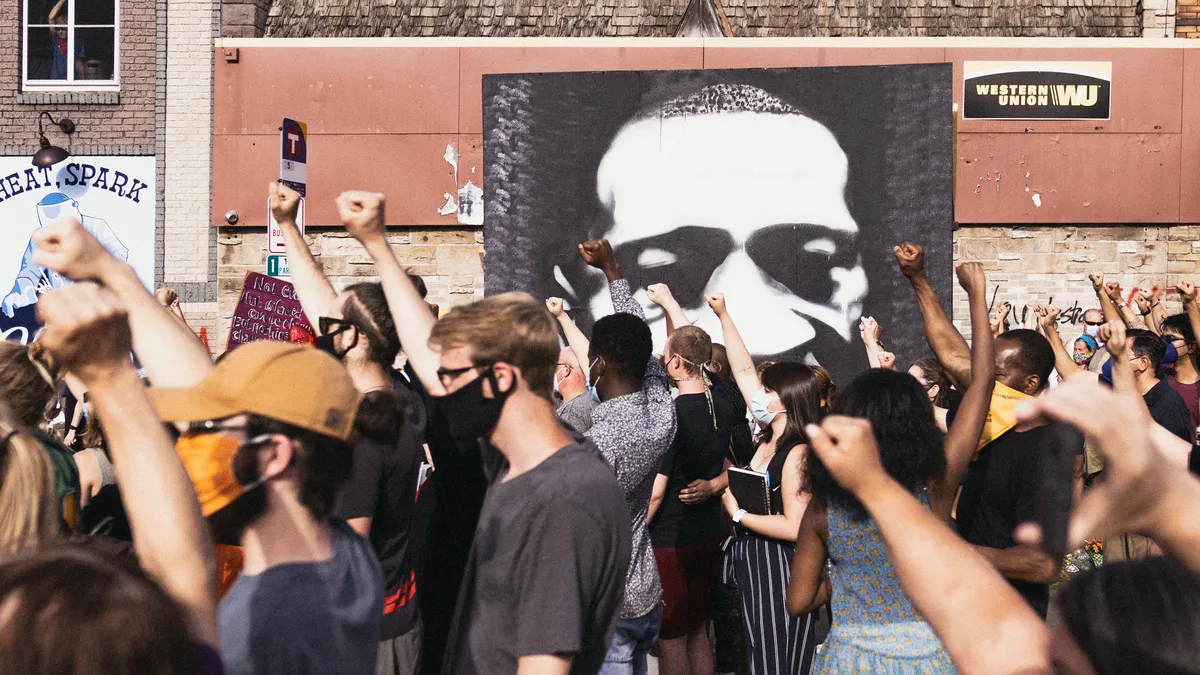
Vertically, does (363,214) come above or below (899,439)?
above

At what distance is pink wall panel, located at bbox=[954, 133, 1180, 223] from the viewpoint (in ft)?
49.6

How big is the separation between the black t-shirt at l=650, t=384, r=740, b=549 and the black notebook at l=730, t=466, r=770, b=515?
2.07 ft

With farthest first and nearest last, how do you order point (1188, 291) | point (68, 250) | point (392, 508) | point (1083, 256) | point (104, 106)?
point (104, 106)
point (1083, 256)
point (1188, 291)
point (392, 508)
point (68, 250)

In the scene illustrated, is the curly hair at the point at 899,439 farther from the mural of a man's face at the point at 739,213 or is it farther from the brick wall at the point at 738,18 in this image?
the brick wall at the point at 738,18

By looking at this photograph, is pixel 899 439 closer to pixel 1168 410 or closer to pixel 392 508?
pixel 392 508

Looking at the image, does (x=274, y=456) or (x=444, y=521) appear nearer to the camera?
(x=274, y=456)

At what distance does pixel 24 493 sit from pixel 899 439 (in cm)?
237

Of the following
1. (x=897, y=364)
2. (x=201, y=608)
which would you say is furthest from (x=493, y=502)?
(x=897, y=364)

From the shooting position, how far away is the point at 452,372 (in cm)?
294

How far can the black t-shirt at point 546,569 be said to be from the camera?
273 cm

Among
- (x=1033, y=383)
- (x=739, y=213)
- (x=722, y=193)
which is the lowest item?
(x=1033, y=383)

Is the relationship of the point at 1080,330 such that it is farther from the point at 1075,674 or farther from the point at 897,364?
the point at 1075,674

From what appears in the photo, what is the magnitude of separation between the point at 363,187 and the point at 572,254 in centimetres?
357

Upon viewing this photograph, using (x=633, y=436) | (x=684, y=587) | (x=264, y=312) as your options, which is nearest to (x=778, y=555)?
(x=684, y=587)
